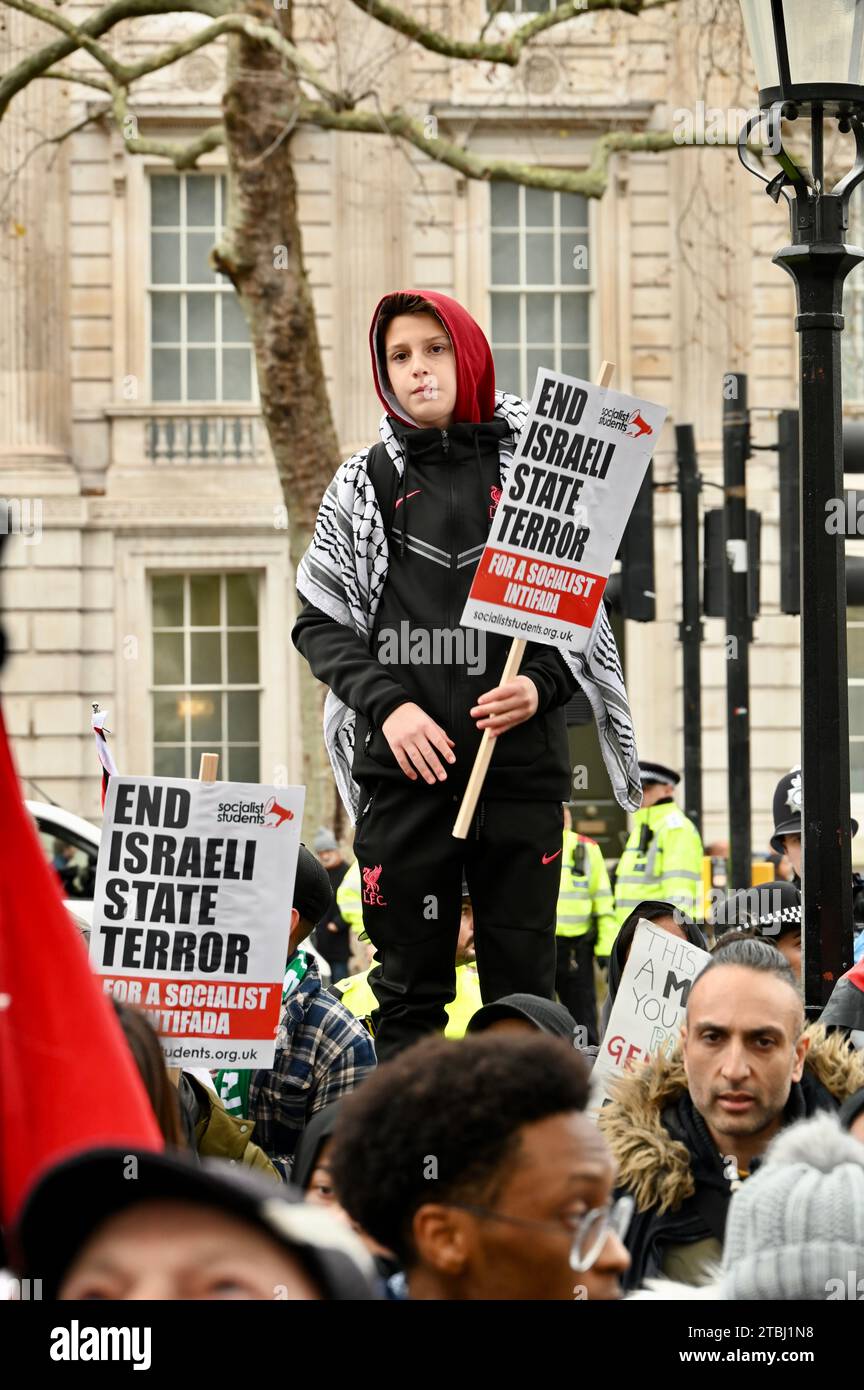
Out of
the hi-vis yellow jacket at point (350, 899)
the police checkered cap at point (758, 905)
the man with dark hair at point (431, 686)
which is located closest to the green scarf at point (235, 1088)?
the man with dark hair at point (431, 686)

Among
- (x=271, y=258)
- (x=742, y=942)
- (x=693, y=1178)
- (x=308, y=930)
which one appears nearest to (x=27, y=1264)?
(x=693, y=1178)

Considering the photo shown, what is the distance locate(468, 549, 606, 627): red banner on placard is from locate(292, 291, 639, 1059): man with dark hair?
0.08 metres

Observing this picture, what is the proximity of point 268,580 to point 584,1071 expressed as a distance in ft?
65.7

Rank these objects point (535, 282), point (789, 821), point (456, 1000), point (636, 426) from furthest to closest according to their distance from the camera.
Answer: point (535, 282)
point (789, 821)
point (456, 1000)
point (636, 426)

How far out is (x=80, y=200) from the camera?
885 inches

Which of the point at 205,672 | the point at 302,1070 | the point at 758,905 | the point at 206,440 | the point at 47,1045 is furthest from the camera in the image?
the point at 205,672

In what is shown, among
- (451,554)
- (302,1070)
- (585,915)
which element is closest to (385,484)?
(451,554)

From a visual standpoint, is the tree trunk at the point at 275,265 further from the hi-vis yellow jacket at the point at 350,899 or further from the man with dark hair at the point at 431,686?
the man with dark hair at the point at 431,686

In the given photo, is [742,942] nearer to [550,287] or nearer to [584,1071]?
[584,1071]

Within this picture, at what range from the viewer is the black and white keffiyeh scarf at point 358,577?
4.43 metres

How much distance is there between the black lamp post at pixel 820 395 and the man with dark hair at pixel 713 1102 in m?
1.09

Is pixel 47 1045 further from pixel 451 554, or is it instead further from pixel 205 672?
pixel 205 672

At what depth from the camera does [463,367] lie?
14.6 feet

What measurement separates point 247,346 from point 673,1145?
63.5ft
